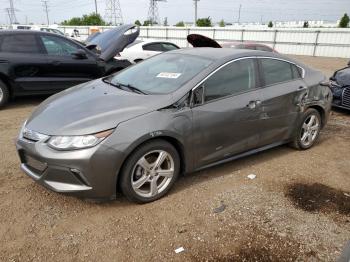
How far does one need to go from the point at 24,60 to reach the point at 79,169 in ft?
15.8

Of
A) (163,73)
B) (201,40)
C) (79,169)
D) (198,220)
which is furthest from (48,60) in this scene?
(198,220)

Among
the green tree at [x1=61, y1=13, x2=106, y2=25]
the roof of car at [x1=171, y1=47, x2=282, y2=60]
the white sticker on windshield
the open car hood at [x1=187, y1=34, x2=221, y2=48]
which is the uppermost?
the roof of car at [x1=171, y1=47, x2=282, y2=60]

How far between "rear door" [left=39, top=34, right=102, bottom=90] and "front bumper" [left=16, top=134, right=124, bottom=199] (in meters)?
4.48

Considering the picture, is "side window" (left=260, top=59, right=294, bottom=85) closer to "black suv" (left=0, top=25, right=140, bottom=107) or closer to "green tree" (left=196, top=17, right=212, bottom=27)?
"black suv" (left=0, top=25, right=140, bottom=107)

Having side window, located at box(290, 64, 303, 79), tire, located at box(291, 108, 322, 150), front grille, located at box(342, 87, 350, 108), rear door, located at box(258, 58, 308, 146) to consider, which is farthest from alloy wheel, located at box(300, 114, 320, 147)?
front grille, located at box(342, 87, 350, 108)

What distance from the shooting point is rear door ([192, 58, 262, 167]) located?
12.0ft

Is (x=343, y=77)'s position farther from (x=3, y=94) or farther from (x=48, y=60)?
(x=3, y=94)

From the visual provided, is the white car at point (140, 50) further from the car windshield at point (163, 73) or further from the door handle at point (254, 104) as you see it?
the door handle at point (254, 104)

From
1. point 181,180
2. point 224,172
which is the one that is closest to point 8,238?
point 181,180

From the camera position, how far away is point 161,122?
132 inches

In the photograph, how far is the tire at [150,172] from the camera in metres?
3.24

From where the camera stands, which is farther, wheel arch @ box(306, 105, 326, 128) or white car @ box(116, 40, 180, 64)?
white car @ box(116, 40, 180, 64)

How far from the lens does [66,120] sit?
3246 millimetres

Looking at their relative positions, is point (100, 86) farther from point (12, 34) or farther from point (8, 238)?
point (12, 34)
